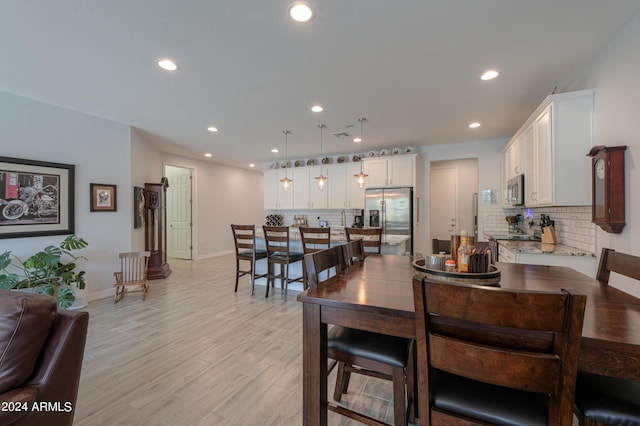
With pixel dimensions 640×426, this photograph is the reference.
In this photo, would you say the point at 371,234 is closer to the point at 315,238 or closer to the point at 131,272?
the point at 315,238

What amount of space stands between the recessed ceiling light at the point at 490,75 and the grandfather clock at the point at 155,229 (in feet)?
17.0

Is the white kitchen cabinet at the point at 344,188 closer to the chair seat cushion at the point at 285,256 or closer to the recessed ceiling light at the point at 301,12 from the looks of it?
the chair seat cushion at the point at 285,256

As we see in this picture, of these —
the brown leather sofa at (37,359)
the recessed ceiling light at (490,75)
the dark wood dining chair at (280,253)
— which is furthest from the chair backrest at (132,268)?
the recessed ceiling light at (490,75)

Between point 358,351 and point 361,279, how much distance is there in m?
0.37

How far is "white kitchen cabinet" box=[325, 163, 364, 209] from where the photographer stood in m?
5.69

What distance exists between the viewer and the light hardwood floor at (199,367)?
1657 mm

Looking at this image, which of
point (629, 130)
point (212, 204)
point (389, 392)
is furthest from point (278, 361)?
point (212, 204)

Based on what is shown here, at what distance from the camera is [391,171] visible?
5.18 metres

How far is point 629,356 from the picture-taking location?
2.59ft

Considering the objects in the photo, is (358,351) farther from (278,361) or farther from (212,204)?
(212,204)

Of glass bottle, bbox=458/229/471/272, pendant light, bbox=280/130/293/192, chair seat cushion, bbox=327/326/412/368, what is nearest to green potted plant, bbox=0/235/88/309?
pendant light, bbox=280/130/293/192

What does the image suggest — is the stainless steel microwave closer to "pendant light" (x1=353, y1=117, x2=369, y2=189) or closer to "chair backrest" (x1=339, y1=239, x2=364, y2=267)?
"pendant light" (x1=353, y1=117, x2=369, y2=189)

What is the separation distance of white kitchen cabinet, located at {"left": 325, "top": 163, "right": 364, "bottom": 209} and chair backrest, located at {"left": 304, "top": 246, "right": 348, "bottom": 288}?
3892 millimetres

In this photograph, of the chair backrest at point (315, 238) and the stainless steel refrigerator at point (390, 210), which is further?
the stainless steel refrigerator at point (390, 210)
